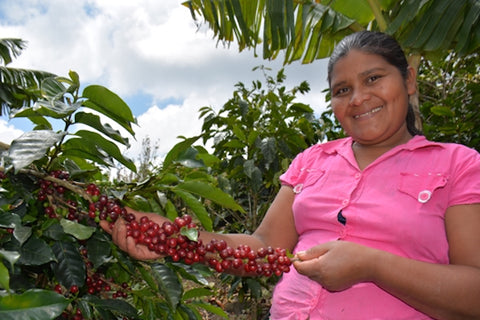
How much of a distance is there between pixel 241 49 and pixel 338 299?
2772 mm

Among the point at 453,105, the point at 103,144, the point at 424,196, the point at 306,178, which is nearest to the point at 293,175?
the point at 306,178

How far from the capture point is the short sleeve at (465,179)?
39.8 inches

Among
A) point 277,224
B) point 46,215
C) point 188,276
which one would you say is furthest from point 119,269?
point 277,224

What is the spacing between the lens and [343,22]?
10.3ft

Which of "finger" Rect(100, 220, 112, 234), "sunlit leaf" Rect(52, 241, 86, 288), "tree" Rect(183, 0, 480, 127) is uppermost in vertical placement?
"tree" Rect(183, 0, 480, 127)

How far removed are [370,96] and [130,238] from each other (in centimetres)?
77

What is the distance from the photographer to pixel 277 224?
1.34 m

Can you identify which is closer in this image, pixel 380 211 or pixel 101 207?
pixel 101 207

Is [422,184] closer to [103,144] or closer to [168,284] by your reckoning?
[168,284]

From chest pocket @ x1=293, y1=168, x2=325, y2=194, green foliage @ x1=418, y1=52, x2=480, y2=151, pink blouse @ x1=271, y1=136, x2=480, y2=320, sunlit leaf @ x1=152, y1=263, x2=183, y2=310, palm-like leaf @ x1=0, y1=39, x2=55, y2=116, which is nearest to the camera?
sunlit leaf @ x1=152, y1=263, x2=183, y2=310

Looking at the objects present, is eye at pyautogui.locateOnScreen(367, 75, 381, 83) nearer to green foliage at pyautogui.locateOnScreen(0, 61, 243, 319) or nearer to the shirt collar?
the shirt collar

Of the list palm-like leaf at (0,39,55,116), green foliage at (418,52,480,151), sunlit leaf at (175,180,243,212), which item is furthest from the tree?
palm-like leaf at (0,39,55,116)

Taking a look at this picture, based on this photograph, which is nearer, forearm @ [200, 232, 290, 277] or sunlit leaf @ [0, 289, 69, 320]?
sunlit leaf @ [0, 289, 69, 320]

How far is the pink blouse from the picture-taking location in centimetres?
104
